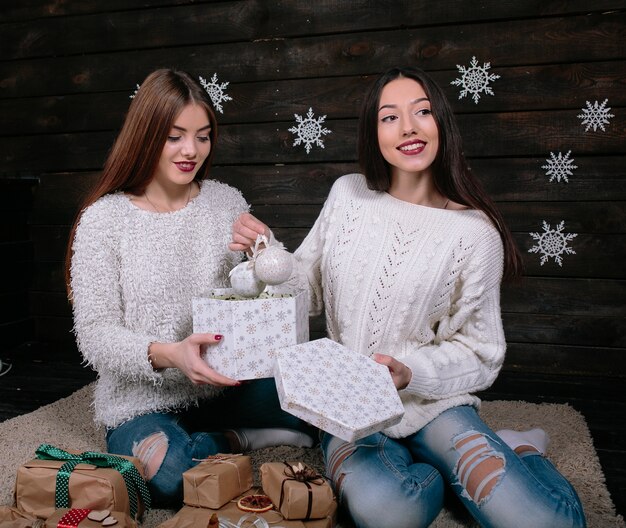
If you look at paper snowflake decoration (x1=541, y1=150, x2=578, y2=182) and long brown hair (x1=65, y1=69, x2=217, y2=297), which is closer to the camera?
long brown hair (x1=65, y1=69, x2=217, y2=297)

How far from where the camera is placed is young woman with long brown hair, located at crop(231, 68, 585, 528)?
4.36 ft

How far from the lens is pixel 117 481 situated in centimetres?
126

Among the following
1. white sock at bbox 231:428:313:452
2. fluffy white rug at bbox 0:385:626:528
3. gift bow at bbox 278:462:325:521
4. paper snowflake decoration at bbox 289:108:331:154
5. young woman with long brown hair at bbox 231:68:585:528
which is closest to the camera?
gift bow at bbox 278:462:325:521

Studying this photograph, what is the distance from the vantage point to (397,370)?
4.29 ft

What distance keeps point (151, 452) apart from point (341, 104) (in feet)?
5.48

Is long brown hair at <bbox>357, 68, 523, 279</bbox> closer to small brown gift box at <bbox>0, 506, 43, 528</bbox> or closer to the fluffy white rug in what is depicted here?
the fluffy white rug

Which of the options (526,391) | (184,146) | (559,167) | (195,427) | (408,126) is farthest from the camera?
(559,167)

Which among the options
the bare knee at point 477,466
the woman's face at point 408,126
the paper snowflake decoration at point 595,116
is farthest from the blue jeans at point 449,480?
the paper snowflake decoration at point 595,116

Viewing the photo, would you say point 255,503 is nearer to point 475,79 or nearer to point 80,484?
point 80,484

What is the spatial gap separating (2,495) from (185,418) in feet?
1.45

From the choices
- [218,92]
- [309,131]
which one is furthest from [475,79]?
[218,92]

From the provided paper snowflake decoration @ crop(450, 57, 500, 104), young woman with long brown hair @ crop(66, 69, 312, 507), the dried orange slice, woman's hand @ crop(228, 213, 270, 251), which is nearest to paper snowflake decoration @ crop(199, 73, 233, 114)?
paper snowflake decoration @ crop(450, 57, 500, 104)

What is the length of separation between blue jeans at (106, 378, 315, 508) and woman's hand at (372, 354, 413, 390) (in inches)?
18.6

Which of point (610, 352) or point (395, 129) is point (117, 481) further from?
point (610, 352)
